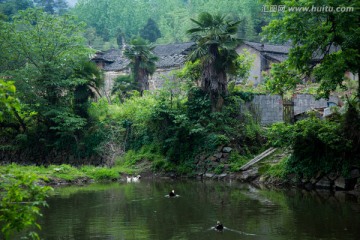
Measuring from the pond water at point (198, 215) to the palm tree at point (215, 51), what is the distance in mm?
8198

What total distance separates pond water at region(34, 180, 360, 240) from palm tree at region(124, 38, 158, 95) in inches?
681

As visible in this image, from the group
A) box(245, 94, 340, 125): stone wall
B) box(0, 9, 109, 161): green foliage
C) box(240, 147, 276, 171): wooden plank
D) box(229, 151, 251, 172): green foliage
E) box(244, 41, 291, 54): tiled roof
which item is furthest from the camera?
box(244, 41, 291, 54): tiled roof

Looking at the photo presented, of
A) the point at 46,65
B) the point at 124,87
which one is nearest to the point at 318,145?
the point at 46,65

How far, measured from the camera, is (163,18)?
96.2 metres

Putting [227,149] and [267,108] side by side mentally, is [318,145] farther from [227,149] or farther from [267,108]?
[267,108]

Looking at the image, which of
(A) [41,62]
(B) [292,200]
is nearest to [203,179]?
(B) [292,200]

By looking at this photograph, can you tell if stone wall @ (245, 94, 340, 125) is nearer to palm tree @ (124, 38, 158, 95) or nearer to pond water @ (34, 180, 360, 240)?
pond water @ (34, 180, 360, 240)

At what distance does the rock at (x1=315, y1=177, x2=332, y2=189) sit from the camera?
2283 centimetres

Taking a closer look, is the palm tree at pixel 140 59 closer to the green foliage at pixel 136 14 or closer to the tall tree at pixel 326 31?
the tall tree at pixel 326 31

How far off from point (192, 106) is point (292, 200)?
497 inches

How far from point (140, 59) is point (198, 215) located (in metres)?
24.8

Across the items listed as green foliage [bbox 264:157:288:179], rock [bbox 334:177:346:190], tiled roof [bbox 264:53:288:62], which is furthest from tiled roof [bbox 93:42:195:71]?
rock [bbox 334:177:346:190]

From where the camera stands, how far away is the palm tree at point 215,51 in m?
30.5

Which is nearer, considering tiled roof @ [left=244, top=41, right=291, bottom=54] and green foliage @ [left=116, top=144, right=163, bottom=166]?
green foliage @ [left=116, top=144, right=163, bottom=166]
